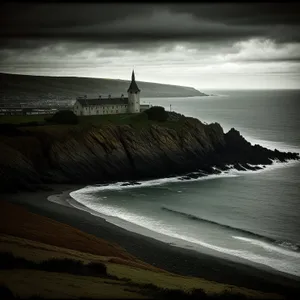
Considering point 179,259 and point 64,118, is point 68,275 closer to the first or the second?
point 179,259

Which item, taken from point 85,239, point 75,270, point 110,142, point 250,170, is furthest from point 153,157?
point 75,270

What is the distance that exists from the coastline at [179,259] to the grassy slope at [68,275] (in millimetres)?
971

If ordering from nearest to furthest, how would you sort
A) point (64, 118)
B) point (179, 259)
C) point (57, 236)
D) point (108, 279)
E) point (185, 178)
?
point (108, 279)
point (57, 236)
point (179, 259)
point (185, 178)
point (64, 118)

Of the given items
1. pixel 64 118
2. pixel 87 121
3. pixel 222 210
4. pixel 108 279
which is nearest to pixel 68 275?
pixel 108 279

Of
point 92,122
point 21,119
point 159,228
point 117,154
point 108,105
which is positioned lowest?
point 159,228

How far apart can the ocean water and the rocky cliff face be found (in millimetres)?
1629

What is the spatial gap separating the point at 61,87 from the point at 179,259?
138 ft

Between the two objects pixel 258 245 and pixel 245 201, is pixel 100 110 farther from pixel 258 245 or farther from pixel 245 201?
pixel 258 245

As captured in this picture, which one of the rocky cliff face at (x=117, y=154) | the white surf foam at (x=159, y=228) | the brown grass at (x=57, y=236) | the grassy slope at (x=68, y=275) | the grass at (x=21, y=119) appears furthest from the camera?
the grass at (x=21, y=119)

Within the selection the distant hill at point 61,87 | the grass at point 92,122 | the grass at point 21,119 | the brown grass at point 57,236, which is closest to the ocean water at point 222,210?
the brown grass at point 57,236

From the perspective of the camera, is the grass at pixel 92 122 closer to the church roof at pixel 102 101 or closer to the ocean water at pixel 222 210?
the church roof at pixel 102 101

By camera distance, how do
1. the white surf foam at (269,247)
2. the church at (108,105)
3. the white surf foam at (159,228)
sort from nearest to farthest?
the white surf foam at (159,228), the white surf foam at (269,247), the church at (108,105)

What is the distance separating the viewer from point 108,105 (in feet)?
109

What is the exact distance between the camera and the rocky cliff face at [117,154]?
21156 mm
